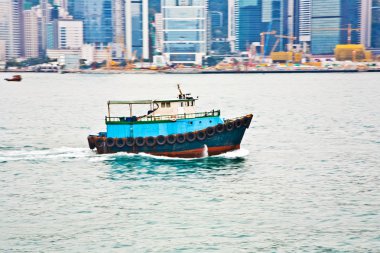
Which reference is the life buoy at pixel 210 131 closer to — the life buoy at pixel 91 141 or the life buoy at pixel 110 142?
the life buoy at pixel 110 142

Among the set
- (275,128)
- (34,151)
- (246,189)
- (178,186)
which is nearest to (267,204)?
(246,189)

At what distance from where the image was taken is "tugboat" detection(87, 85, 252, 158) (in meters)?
40.5

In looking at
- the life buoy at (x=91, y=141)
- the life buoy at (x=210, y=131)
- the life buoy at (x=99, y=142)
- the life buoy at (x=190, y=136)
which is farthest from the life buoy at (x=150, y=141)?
the life buoy at (x=91, y=141)

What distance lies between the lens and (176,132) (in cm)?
4081

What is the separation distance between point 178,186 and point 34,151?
48.0 ft

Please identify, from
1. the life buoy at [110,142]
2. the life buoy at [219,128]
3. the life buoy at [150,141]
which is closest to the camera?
the life buoy at [219,128]

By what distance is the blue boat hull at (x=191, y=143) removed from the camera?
4041cm

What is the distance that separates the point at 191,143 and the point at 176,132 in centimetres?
108

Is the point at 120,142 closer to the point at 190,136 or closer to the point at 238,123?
the point at 190,136

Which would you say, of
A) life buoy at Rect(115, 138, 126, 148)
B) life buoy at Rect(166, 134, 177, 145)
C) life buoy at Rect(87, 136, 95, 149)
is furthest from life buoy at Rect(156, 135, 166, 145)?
life buoy at Rect(87, 136, 95, 149)

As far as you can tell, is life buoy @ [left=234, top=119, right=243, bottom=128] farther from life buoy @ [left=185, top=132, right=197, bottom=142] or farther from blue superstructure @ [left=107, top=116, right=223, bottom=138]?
life buoy @ [left=185, top=132, right=197, bottom=142]

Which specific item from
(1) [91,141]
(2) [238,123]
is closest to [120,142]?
(1) [91,141]

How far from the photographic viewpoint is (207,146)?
4088cm

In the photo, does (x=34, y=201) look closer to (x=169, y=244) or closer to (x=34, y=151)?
(x=169, y=244)
